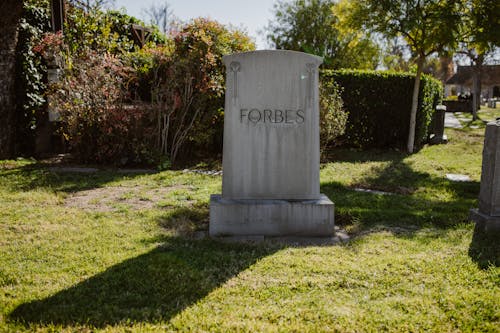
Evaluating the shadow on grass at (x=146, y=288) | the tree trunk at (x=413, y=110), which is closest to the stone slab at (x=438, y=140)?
the tree trunk at (x=413, y=110)

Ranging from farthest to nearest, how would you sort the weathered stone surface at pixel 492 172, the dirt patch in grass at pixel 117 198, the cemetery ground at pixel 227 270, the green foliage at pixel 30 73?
the green foliage at pixel 30 73, the dirt patch in grass at pixel 117 198, the weathered stone surface at pixel 492 172, the cemetery ground at pixel 227 270

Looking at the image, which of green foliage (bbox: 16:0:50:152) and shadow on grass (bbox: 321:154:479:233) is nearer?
shadow on grass (bbox: 321:154:479:233)

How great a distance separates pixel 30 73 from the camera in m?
9.11

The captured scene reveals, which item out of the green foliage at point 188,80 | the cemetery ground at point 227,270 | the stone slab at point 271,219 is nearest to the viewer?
the cemetery ground at point 227,270

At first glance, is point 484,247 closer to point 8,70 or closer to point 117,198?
point 117,198

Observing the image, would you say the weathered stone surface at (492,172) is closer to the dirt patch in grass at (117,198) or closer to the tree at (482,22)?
the dirt patch in grass at (117,198)

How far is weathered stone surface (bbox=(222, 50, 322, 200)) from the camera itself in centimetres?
450

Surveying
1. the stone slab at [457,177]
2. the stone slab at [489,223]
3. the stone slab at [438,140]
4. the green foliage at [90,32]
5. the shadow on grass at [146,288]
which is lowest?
the shadow on grass at [146,288]

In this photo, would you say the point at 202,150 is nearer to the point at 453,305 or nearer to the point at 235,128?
the point at 235,128

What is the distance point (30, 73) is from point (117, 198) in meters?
4.76

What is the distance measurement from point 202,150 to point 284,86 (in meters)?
5.75

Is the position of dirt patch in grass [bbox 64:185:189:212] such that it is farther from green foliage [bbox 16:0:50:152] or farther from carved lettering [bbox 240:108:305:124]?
green foliage [bbox 16:0:50:152]

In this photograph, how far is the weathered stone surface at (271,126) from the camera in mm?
4500

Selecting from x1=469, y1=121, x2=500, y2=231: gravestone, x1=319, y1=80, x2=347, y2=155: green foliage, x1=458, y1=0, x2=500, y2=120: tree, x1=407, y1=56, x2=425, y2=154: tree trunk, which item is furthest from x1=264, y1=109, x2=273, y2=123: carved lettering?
x1=458, y1=0, x2=500, y2=120: tree
